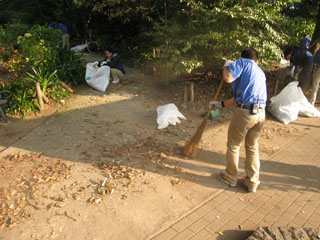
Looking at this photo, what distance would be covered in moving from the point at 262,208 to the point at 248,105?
1364 millimetres

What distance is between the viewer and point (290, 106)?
20.7 feet

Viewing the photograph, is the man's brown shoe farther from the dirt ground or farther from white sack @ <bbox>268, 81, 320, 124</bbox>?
white sack @ <bbox>268, 81, 320, 124</bbox>

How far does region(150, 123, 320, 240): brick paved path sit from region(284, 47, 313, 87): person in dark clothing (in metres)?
3.94

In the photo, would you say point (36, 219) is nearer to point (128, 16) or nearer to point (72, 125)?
point (72, 125)

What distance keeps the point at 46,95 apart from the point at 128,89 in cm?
244

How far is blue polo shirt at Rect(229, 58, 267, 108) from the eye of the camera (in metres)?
A: 3.17

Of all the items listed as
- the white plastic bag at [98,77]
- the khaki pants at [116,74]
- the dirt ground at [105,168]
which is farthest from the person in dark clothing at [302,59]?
the white plastic bag at [98,77]

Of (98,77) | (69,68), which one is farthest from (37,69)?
(98,77)

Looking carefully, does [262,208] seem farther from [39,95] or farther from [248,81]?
[39,95]

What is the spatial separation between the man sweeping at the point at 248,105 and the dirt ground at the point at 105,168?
0.62 metres

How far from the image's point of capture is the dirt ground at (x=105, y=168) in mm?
2977

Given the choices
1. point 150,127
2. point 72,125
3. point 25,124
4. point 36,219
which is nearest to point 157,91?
point 150,127

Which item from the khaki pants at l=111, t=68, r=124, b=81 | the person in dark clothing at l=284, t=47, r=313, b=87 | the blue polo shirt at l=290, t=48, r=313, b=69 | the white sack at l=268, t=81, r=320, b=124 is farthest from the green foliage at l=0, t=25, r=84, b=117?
the blue polo shirt at l=290, t=48, r=313, b=69

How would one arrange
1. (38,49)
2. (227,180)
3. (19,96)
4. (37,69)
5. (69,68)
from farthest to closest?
(69,68) → (37,69) → (38,49) → (19,96) → (227,180)
